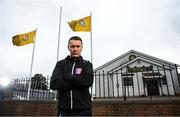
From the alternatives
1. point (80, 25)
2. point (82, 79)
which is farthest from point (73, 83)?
point (80, 25)

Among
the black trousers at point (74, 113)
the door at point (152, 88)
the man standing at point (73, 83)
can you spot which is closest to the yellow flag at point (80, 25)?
the man standing at point (73, 83)

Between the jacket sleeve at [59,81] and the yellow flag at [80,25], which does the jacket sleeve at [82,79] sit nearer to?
the jacket sleeve at [59,81]

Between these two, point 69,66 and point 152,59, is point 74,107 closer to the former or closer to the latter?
point 69,66

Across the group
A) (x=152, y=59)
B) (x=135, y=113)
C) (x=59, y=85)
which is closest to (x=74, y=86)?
(x=59, y=85)

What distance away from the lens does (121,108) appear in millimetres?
5609

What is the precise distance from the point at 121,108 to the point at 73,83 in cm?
387

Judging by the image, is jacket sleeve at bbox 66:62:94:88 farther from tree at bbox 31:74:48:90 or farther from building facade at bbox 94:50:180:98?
building facade at bbox 94:50:180:98

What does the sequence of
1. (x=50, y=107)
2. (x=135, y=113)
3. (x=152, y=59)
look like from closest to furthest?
(x=135, y=113) → (x=50, y=107) → (x=152, y=59)

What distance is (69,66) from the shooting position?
7.97ft

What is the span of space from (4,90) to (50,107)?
14.6 feet

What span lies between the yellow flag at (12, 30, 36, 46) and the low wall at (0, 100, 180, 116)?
4927mm

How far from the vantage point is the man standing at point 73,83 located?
2098 mm

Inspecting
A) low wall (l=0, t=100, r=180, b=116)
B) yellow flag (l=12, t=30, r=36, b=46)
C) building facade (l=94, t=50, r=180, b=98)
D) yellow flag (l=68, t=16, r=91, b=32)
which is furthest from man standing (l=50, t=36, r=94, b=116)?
building facade (l=94, t=50, r=180, b=98)

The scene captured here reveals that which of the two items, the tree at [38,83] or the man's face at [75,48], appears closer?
the man's face at [75,48]
